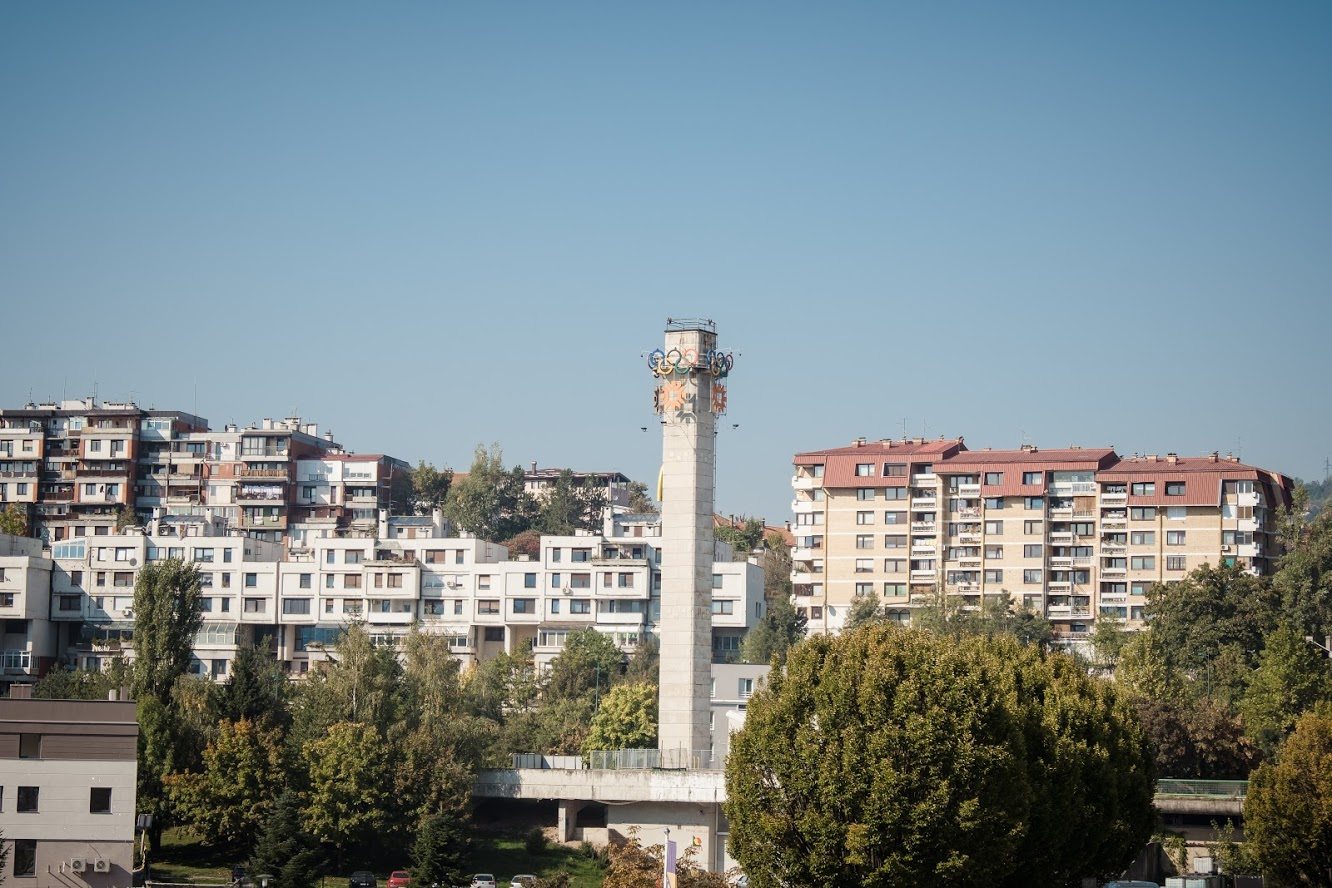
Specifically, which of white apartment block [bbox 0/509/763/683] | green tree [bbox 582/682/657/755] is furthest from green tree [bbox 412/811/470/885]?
white apartment block [bbox 0/509/763/683]

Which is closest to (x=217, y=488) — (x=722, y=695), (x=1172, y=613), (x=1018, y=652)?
(x=722, y=695)

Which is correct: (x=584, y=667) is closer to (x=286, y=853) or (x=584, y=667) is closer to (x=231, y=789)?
(x=231, y=789)

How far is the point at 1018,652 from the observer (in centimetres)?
5822

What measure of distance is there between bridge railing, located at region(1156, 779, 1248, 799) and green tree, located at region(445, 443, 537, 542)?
83965 millimetres

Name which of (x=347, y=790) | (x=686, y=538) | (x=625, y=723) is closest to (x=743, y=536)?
(x=625, y=723)

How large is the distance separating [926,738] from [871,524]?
7998 centimetres

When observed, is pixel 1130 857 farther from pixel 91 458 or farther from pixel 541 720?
pixel 91 458

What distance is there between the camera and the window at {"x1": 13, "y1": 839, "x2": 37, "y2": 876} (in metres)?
57.0

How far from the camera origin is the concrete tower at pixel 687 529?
79.1 m

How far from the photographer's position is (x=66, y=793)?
190 feet

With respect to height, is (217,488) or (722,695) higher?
(217,488)

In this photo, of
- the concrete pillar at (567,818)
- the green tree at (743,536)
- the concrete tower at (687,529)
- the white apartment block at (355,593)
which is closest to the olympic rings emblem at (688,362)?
the concrete tower at (687,529)

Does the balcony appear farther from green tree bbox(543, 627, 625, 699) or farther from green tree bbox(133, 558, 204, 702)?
green tree bbox(133, 558, 204, 702)

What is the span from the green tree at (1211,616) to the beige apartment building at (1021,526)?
13.7 meters
